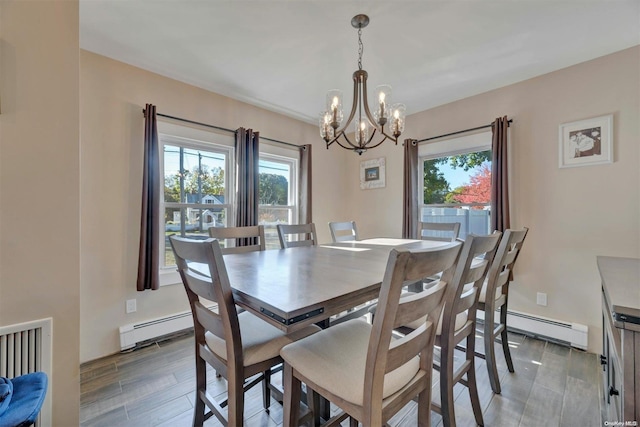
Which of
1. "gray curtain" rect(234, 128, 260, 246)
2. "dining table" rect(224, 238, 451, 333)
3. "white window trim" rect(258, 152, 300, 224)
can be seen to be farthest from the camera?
"white window trim" rect(258, 152, 300, 224)

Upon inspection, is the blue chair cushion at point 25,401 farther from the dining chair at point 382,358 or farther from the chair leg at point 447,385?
the chair leg at point 447,385

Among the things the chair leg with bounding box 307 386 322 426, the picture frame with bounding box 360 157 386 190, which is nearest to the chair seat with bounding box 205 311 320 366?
the chair leg with bounding box 307 386 322 426

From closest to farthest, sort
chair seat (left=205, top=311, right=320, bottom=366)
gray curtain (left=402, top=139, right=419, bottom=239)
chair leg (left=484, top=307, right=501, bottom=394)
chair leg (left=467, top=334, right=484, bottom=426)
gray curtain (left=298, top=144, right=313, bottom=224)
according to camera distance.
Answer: chair seat (left=205, top=311, right=320, bottom=366), chair leg (left=467, top=334, right=484, bottom=426), chair leg (left=484, top=307, right=501, bottom=394), gray curtain (left=402, top=139, right=419, bottom=239), gray curtain (left=298, top=144, right=313, bottom=224)

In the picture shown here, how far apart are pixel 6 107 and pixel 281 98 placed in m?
2.41

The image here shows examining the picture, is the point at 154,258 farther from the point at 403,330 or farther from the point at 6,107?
the point at 403,330

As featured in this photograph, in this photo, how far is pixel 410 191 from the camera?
345 centimetres

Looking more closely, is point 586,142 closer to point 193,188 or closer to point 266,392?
point 266,392

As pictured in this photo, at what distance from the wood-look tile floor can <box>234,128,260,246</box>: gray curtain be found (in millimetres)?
1363

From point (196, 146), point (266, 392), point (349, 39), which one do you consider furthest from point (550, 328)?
point (196, 146)

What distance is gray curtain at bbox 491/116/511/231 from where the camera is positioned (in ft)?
Answer: 8.79

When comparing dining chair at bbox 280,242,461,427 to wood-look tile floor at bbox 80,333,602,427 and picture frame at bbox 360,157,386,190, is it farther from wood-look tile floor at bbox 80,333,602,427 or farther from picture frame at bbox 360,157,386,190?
picture frame at bbox 360,157,386,190

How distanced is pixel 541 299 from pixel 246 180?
129 inches

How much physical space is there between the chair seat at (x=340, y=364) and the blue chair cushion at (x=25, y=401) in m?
0.82


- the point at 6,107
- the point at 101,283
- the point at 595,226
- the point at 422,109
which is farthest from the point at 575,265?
the point at 101,283
